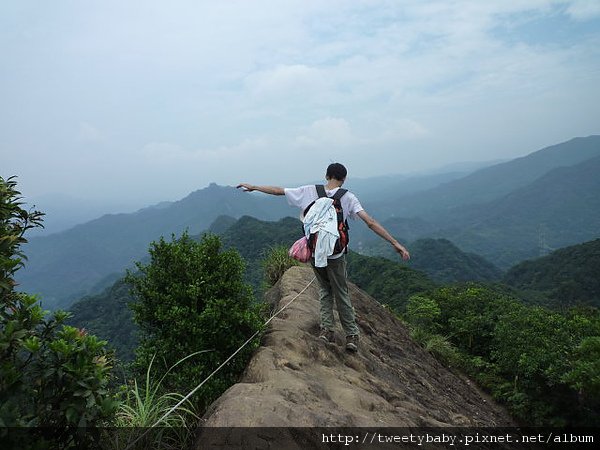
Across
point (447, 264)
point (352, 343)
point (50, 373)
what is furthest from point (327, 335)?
point (447, 264)

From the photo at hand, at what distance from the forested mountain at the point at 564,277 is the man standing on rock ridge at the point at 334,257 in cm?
4940

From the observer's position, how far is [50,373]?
2344 millimetres

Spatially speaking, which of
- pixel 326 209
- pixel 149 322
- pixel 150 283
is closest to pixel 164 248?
pixel 150 283

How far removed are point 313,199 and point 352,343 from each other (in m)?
2.02

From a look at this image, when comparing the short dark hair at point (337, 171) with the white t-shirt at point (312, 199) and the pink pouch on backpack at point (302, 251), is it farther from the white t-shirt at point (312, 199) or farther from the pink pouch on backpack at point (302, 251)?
the pink pouch on backpack at point (302, 251)

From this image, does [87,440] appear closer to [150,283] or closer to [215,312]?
[215,312]

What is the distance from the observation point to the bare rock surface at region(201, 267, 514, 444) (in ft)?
11.4

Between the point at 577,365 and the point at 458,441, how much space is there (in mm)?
3003

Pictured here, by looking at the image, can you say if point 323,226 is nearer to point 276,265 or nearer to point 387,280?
point 276,265

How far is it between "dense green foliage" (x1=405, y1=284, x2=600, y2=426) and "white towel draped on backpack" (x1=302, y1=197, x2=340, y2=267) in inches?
173

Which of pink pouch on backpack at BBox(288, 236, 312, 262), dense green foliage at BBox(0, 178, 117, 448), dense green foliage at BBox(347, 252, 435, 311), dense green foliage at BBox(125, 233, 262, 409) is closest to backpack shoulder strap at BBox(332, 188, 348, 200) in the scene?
pink pouch on backpack at BBox(288, 236, 312, 262)

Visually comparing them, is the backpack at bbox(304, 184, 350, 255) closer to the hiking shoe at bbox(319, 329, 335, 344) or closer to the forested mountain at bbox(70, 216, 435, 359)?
the hiking shoe at bbox(319, 329, 335, 344)

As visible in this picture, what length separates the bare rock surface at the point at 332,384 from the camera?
3475 millimetres

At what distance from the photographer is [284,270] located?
8195 millimetres
